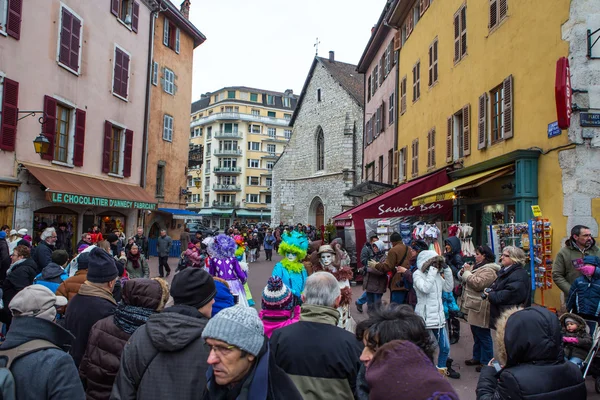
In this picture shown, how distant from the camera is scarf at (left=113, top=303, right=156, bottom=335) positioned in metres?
2.87

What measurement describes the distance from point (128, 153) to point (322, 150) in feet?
68.2

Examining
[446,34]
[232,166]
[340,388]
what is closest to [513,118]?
[446,34]

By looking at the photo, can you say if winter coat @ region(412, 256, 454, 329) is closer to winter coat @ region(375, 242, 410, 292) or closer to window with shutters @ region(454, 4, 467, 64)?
winter coat @ region(375, 242, 410, 292)

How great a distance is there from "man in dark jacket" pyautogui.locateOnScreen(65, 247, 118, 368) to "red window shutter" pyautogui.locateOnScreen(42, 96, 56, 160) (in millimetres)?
11300

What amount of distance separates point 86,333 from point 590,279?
5345 mm

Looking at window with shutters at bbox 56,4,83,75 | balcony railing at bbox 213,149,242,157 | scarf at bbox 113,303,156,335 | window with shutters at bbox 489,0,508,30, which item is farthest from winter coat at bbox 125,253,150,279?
balcony railing at bbox 213,149,242,157

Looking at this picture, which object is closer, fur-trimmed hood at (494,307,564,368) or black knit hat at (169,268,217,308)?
fur-trimmed hood at (494,307,564,368)

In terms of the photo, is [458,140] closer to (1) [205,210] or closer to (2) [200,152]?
(2) [200,152]

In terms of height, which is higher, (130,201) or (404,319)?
(130,201)

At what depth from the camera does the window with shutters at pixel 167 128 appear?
22.3 m

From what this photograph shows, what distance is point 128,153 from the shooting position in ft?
59.6

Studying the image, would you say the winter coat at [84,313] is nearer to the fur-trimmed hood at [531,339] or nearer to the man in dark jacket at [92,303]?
the man in dark jacket at [92,303]

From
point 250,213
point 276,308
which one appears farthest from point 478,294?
point 250,213

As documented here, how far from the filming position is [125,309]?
290 cm
